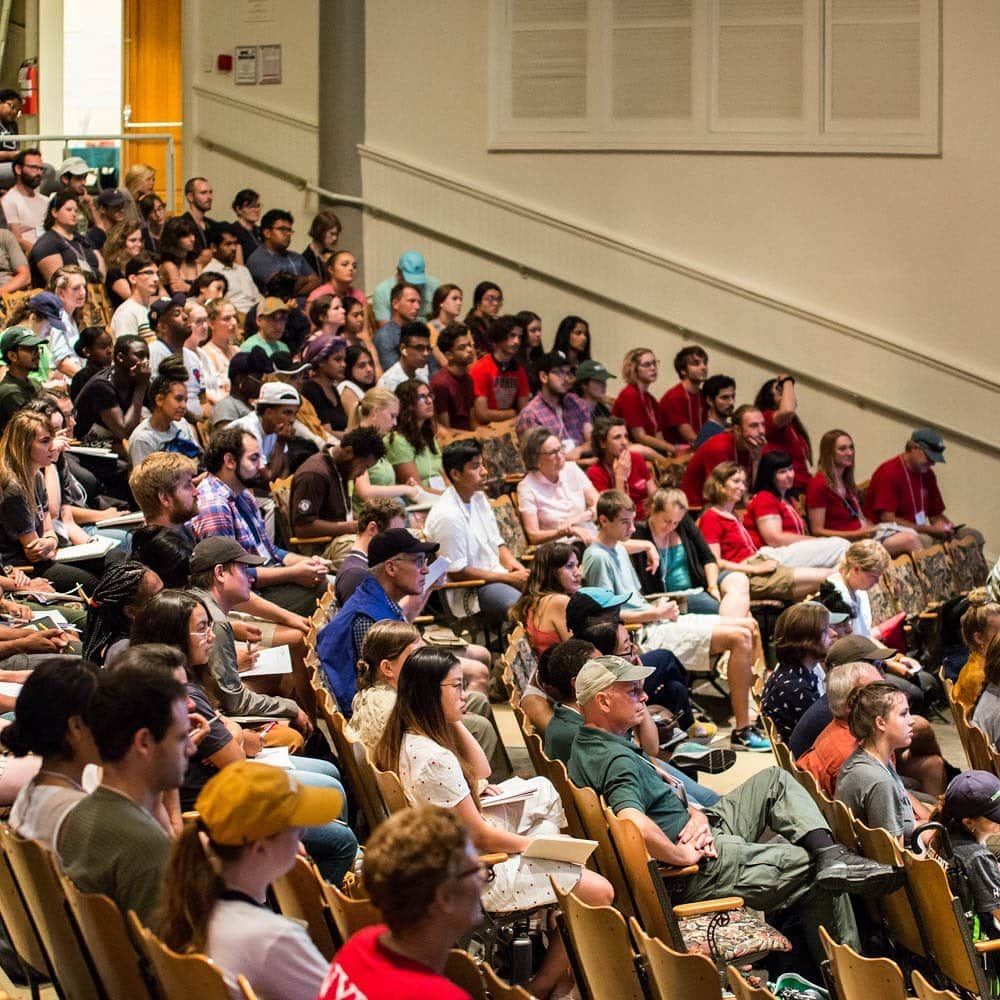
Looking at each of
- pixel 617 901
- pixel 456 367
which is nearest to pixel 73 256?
pixel 456 367

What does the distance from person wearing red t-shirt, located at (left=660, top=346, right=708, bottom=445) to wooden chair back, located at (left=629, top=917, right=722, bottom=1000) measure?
7382mm

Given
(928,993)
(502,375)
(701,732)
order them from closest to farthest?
(928,993)
(701,732)
(502,375)

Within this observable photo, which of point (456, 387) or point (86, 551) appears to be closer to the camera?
point (86, 551)

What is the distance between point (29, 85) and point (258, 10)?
8.64 feet

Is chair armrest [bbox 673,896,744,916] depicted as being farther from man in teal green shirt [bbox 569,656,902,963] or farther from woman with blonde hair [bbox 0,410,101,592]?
woman with blonde hair [bbox 0,410,101,592]

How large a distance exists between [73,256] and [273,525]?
3446mm

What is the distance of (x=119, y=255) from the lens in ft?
35.6

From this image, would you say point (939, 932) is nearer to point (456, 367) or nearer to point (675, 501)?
point (675, 501)

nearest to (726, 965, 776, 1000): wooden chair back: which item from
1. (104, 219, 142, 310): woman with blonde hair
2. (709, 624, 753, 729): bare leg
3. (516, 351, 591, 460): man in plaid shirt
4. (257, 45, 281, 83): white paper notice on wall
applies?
(709, 624, 753, 729): bare leg

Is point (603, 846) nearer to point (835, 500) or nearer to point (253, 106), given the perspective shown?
point (835, 500)

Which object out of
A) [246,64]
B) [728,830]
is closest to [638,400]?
[246,64]

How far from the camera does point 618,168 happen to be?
41.6ft

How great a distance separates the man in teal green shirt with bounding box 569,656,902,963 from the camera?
4.83 metres

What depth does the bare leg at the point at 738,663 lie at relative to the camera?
7.88 meters
